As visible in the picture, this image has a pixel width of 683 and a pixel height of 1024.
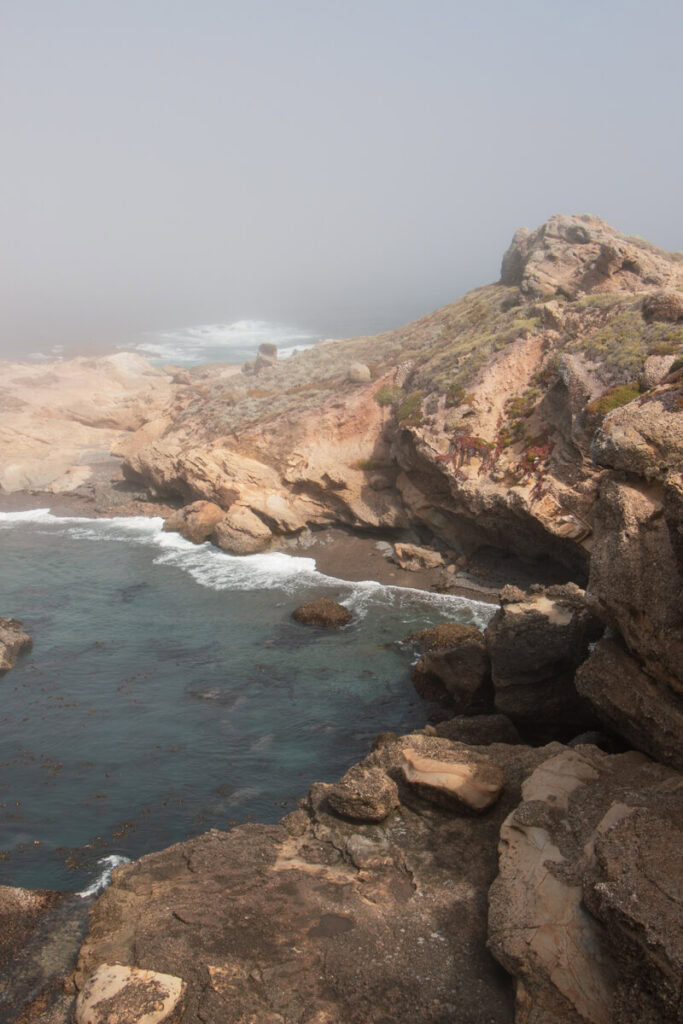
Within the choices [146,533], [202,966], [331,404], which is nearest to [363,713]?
[202,966]

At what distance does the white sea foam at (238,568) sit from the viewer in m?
34.0

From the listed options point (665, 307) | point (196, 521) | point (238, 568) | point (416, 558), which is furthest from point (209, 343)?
point (665, 307)

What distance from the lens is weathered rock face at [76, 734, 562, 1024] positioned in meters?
12.6

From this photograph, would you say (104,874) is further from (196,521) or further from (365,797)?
(196,521)

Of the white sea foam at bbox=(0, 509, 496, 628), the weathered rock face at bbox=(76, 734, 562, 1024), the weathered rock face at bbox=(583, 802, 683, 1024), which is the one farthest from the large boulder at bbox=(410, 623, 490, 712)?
the weathered rock face at bbox=(583, 802, 683, 1024)

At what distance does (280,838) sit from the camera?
56.6ft

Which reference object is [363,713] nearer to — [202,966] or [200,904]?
[200,904]

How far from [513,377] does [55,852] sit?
31361 mm

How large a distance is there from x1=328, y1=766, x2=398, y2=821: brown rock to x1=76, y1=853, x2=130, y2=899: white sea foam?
5.60 m

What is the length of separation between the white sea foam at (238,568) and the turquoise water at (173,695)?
15 cm

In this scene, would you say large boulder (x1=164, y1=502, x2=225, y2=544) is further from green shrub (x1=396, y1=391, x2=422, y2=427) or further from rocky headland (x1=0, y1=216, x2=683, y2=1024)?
rocky headland (x1=0, y1=216, x2=683, y2=1024)

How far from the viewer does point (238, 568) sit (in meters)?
39.4

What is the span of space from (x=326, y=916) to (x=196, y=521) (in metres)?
31.3

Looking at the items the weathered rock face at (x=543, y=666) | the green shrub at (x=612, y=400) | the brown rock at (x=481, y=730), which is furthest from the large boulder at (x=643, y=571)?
the green shrub at (x=612, y=400)
